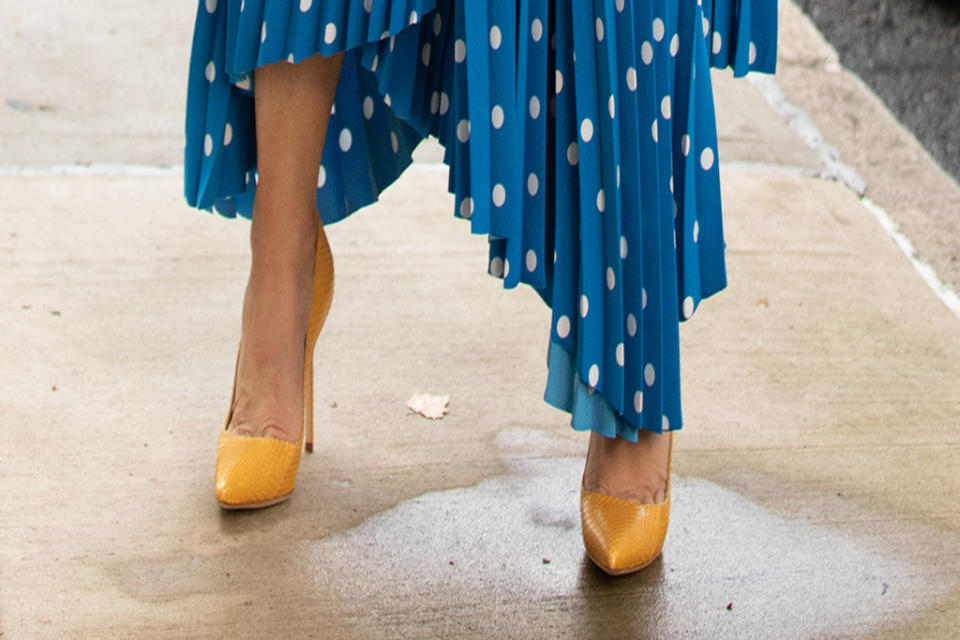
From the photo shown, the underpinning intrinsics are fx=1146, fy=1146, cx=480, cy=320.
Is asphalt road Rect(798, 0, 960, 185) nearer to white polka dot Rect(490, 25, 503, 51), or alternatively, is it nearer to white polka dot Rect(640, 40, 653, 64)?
white polka dot Rect(640, 40, 653, 64)

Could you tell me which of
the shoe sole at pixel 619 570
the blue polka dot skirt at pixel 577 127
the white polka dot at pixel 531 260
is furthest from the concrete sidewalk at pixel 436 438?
the white polka dot at pixel 531 260

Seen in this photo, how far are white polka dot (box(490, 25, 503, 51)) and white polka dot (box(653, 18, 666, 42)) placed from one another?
178 millimetres

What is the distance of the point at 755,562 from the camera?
5.20 feet

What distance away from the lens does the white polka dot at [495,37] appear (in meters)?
1.32

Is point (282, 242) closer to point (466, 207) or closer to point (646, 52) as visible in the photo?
point (466, 207)

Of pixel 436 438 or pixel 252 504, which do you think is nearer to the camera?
pixel 252 504

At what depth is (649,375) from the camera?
4.75 ft

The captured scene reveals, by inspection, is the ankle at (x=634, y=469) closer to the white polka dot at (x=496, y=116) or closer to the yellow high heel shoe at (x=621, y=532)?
the yellow high heel shoe at (x=621, y=532)

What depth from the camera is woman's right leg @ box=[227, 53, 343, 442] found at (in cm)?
145

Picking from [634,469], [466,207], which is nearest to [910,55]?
[634,469]

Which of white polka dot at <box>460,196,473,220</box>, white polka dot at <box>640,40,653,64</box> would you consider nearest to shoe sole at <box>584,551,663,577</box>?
white polka dot at <box>460,196,473,220</box>

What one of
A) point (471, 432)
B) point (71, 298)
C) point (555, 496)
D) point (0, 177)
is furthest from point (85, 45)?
point (555, 496)

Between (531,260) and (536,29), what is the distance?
0.28 metres

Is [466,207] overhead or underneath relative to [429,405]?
overhead
